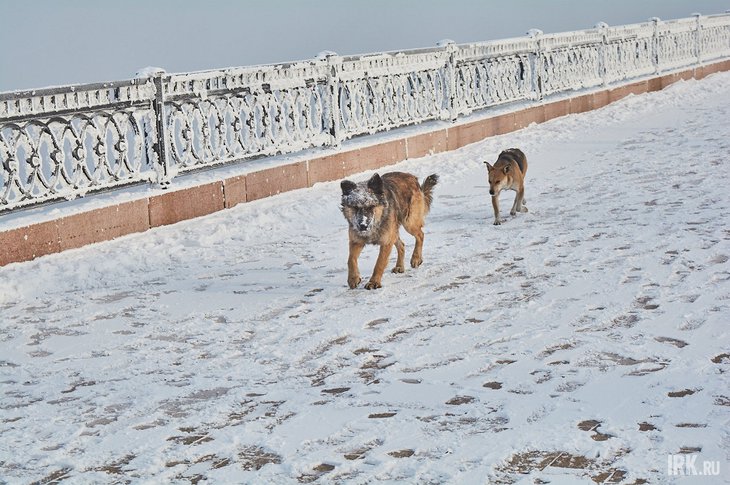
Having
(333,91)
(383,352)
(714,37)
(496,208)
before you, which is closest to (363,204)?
(383,352)

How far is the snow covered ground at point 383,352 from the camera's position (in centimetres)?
462

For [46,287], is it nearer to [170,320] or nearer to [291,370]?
[170,320]

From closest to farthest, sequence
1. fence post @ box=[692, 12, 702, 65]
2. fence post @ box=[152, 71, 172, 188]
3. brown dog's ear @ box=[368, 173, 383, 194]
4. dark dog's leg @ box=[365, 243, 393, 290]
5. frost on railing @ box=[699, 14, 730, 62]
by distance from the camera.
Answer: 1. brown dog's ear @ box=[368, 173, 383, 194]
2. dark dog's leg @ box=[365, 243, 393, 290]
3. fence post @ box=[152, 71, 172, 188]
4. fence post @ box=[692, 12, 702, 65]
5. frost on railing @ box=[699, 14, 730, 62]

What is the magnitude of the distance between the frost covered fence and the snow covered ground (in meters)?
0.79

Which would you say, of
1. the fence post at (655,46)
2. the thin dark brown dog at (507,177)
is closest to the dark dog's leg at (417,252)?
the thin dark brown dog at (507,177)

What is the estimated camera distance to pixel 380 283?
26.1 ft

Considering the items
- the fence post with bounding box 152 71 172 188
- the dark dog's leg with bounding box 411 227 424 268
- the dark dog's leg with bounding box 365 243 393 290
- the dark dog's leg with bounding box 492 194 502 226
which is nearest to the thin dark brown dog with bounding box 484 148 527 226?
the dark dog's leg with bounding box 492 194 502 226

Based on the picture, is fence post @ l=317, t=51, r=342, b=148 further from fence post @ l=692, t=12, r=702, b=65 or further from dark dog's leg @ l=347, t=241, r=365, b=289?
fence post @ l=692, t=12, r=702, b=65

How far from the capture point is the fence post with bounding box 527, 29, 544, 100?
19141 mm

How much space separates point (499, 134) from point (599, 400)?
1273 cm

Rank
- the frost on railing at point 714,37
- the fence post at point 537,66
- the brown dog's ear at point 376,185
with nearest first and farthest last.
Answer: the brown dog's ear at point 376,185 → the fence post at point 537,66 → the frost on railing at point 714,37

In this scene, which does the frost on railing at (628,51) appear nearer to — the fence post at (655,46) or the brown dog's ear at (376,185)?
the fence post at (655,46)

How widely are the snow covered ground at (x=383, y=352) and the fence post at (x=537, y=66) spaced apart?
325 inches

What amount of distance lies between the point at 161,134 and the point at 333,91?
3.30 meters
